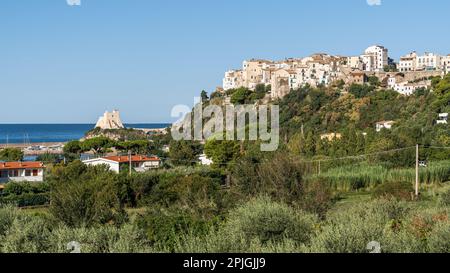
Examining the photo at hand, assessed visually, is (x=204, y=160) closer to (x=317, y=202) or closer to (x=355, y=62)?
(x=317, y=202)

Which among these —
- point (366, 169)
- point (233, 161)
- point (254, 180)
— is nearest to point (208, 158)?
point (233, 161)

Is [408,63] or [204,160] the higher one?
[408,63]

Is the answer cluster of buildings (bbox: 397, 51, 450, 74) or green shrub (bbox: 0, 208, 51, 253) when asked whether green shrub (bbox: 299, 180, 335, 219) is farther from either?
cluster of buildings (bbox: 397, 51, 450, 74)

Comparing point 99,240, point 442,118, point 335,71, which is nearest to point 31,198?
point 99,240

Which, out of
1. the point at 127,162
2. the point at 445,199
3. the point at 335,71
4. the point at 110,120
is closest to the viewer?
the point at 445,199

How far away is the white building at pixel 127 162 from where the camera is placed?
1284 inches

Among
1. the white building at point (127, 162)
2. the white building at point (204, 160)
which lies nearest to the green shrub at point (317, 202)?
the white building at point (127, 162)

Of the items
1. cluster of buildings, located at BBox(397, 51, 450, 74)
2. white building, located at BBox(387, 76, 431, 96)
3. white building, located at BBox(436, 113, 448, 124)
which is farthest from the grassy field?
cluster of buildings, located at BBox(397, 51, 450, 74)

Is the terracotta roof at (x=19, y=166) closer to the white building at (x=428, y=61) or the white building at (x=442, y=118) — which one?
the white building at (x=442, y=118)

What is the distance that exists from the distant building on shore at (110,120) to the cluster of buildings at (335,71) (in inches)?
695

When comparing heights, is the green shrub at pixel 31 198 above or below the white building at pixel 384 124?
below

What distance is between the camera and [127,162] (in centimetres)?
3366

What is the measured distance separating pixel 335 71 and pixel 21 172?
4483cm
